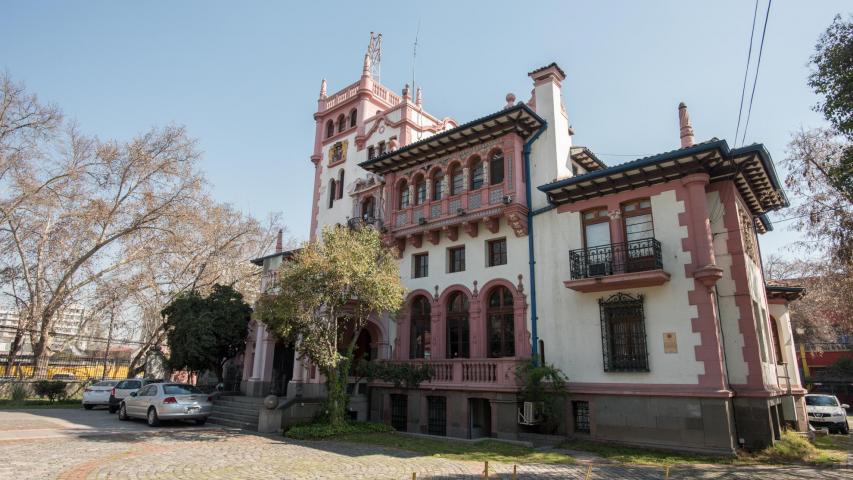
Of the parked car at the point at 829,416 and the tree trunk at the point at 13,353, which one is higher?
the tree trunk at the point at 13,353

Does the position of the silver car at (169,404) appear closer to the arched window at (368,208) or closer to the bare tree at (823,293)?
the arched window at (368,208)

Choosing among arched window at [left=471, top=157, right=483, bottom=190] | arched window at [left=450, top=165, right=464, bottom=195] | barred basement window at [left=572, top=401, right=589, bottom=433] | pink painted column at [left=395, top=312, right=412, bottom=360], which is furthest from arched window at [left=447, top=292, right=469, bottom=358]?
barred basement window at [left=572, top=401, right=589, bottom=433]

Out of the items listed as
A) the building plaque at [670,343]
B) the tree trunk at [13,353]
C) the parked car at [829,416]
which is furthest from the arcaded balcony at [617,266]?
the tree trunk at [13,353]

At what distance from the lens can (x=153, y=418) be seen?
20.2 m

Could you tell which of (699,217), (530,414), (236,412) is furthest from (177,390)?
(699,217)

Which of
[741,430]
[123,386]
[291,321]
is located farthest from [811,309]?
[123,386]

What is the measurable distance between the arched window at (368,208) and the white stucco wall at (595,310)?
29.9ft

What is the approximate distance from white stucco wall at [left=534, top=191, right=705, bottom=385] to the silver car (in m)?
14.0

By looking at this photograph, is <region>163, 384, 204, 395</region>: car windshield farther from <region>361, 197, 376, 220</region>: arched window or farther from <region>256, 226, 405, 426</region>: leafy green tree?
<region>361, 197, 376, 220</region>: arched window

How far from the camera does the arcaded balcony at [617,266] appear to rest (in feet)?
51.7

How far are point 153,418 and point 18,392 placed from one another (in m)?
16.2

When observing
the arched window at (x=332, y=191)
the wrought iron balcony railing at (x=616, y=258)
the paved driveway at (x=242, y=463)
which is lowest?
the paved driveway at (x=242, y=463)

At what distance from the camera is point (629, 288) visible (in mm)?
16453

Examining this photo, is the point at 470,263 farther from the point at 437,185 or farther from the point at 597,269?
the point at 597,269
